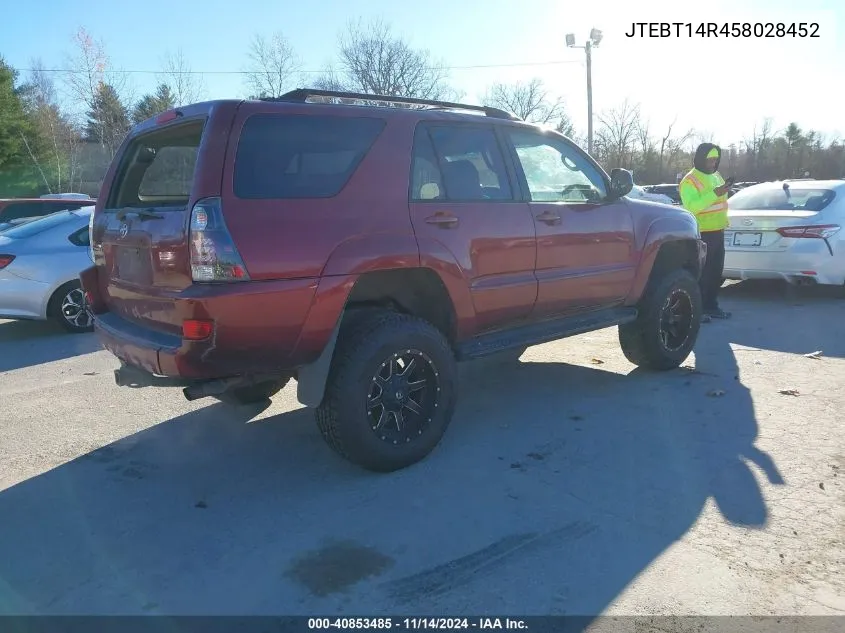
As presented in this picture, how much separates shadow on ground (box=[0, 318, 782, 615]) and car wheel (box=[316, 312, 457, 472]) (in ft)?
0.54

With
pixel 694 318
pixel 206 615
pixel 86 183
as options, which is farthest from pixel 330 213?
pixel 86 183

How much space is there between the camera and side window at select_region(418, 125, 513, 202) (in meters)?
3.88

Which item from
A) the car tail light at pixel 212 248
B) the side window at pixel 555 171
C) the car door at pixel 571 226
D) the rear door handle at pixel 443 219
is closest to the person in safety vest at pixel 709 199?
the car door at pixel 571 226

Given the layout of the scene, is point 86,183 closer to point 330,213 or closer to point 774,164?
point 330,213

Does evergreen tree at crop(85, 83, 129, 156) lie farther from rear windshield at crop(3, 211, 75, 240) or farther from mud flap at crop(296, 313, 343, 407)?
mud flap at crop(296, 313, 343, 407)

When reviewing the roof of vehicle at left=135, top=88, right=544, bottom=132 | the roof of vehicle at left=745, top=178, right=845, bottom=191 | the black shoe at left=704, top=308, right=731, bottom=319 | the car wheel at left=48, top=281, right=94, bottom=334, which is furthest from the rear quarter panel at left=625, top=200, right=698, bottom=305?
the car wheel at left=48, top=281, right=94, bottom=334

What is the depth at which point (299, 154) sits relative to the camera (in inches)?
135

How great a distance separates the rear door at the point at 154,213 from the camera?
315cm

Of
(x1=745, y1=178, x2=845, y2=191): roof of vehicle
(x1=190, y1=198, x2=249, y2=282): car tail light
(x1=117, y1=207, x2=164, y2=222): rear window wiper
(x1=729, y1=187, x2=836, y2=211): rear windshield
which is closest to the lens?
(x1=190, y1=198, x2=249, y2=282): car tail light

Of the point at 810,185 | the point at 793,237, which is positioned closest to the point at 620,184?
the point at 793,237

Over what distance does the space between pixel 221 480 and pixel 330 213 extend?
159 centimetres

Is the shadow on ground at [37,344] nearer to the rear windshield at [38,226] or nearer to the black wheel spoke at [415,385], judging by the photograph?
the rear windshield at [38,226]

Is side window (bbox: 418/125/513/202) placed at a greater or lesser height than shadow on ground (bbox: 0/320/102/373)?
greater

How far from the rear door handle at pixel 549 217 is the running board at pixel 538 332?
698 mm
